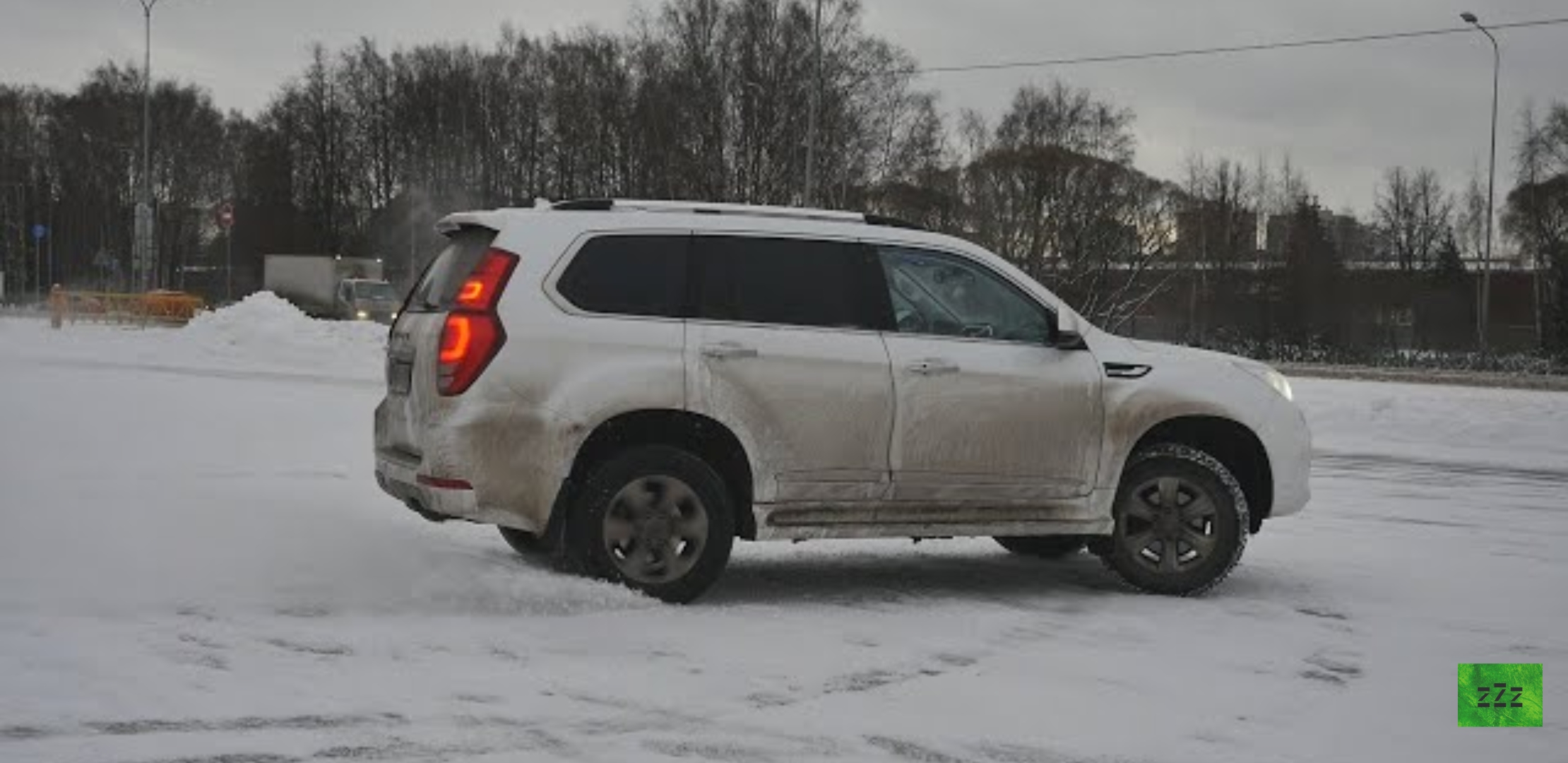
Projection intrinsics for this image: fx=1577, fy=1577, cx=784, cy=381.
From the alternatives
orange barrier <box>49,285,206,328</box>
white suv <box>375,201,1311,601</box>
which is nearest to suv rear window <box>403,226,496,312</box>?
white suv <box>375,201,1311,601</box>

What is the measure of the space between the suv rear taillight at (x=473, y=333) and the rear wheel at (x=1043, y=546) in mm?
3396

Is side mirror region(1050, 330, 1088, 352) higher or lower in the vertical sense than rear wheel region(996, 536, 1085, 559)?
higher

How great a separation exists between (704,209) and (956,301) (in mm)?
1325

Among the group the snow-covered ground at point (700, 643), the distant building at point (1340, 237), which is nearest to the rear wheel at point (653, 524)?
the snow-covered ground at point (700, 643)

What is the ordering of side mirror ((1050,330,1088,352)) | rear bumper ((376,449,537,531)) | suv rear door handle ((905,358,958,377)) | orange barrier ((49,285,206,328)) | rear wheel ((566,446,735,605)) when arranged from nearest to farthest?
1. rear bumper ((376,449,537,531))
2. rear wheel ((566,446,735,605))
3. suv rear door handle ((905,358,958,377))
4. side mirror ((1050,330,1088,352))
5. orange barrier ((49,285,206,328))

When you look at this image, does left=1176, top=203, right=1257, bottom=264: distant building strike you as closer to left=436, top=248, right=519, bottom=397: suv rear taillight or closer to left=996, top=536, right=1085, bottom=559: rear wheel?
left=996, top=536, right=1085, bottom=559: rear wheel

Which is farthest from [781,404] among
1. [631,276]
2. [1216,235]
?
[1216,235]

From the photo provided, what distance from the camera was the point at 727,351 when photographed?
7168 mm

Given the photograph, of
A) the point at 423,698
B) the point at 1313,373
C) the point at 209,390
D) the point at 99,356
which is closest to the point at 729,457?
the point at 423,698

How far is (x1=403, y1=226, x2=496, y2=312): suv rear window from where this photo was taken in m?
7.30

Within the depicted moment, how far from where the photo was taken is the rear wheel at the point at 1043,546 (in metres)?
8.98

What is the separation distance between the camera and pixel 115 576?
694 cm

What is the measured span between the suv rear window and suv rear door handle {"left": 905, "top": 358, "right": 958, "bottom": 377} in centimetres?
205

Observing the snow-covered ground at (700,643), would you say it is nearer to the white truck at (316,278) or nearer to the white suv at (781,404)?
the white suv at (781,404)
